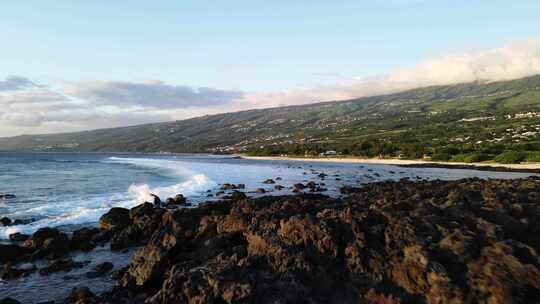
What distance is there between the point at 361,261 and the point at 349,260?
1.29 ft

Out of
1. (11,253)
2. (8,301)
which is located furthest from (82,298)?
(11,253)

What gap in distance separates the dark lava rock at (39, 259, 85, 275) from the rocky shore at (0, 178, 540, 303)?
8 centimetres

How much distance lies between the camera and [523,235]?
1307 cm

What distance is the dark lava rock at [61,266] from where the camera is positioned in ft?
54.1

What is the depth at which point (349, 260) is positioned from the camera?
1148 cm

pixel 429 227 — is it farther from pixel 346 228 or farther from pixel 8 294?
pixel 8 294

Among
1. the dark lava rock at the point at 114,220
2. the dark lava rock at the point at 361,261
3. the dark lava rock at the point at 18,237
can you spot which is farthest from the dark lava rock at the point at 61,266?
the dark lava rock at the point at 18,237

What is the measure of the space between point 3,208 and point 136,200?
11768mm

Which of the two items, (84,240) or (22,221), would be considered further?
(22,221)

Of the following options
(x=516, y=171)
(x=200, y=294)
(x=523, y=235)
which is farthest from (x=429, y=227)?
(x=516, y=171)

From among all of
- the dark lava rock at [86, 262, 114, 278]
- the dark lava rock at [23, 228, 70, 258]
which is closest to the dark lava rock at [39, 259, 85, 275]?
the dark lava rock at [86, 262, 114, 278]

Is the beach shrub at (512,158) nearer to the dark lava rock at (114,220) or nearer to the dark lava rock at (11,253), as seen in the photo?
the dark lava rock at (114,220)

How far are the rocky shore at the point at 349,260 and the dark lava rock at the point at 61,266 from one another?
82mm

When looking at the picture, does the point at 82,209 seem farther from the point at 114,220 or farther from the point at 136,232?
the point at 136,232
